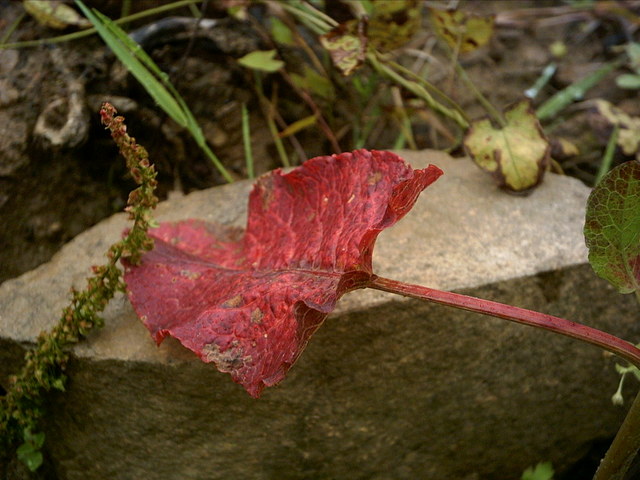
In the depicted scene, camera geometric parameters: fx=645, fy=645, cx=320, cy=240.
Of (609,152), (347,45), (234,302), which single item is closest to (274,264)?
(234,302)

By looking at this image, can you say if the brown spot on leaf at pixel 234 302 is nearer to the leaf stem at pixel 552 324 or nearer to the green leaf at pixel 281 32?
the leaf stem at pixel 552 324

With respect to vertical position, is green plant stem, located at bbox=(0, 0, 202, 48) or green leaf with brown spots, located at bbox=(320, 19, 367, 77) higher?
green plant stem, located at bbox=(0, 0, 202, 48)

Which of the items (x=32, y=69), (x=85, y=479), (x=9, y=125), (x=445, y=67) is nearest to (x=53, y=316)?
(x=85, y=479)

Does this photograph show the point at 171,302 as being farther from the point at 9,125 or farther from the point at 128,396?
the point at 9,125

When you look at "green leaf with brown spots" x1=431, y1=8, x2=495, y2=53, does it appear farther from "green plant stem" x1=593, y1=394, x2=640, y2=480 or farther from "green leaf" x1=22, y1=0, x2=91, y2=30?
"green plant stem" x1=593, y1=394, x2=640, y2=480

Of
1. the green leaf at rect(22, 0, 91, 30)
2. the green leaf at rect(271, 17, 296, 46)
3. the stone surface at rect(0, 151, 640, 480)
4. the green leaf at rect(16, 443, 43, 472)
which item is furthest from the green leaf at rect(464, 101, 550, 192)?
the green leaf at rect(16, 443, 43, 472)

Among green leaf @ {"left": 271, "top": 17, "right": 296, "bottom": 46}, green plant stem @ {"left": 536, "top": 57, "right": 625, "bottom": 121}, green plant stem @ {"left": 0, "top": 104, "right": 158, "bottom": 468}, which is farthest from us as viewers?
Answer: green plant stem @ {"left": 536, "top": 57, "right": 625, "bottom": 121}
